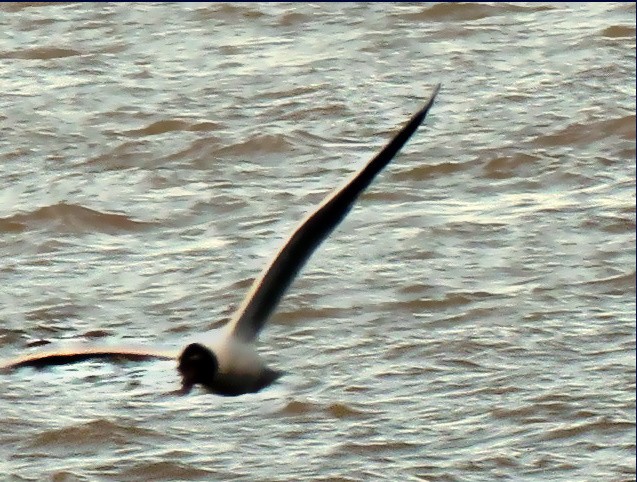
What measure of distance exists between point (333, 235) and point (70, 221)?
1075 mm

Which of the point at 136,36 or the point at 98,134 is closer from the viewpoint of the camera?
the point at 98,134

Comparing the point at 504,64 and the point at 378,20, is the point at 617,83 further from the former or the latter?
the point at 378,20

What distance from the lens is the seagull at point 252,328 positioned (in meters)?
4.77

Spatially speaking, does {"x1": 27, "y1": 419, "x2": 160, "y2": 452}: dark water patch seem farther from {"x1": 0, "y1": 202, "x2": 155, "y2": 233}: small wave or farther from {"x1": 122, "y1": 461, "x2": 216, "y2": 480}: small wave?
{"x1": 0, "y1": 202, "x2": 155, "y2": 233}: small wave

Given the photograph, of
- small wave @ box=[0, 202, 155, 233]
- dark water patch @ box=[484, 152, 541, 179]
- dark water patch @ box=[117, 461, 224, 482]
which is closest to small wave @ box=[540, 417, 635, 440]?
A: dark water patch @ box=[117, 461, 224, 482]

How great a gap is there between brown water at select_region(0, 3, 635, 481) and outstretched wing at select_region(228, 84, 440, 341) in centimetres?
70

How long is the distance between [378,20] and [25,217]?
2.67 m

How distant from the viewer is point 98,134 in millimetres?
8414

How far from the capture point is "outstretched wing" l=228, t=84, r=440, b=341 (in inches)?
187

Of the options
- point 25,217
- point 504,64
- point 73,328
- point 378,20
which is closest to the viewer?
point 73,328

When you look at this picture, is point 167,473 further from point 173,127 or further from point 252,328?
point 173,127

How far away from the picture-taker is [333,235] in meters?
7.18

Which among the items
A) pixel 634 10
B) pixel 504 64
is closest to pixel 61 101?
pixel 504 64

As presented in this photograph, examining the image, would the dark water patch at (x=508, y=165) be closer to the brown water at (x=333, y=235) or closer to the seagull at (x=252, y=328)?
the brown water at (x=333, y=235)
